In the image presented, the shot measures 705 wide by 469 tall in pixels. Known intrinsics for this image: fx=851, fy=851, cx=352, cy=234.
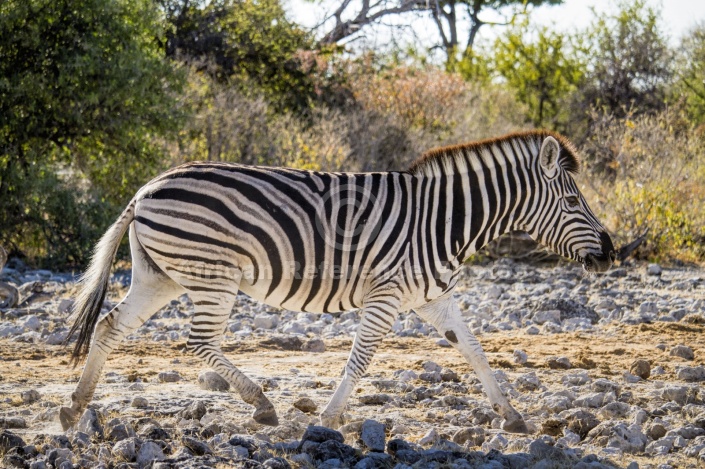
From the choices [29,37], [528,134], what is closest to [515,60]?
[29,37]

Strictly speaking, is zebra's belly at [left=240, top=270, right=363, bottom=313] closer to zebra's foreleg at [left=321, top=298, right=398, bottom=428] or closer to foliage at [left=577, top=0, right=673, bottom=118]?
zebra's foreleg at [left=321, top=298, right=398, bottom=428]

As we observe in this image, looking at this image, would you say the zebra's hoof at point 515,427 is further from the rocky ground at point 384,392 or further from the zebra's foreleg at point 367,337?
the zebra's foreleg at point 367,337

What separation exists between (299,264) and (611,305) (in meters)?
6.09

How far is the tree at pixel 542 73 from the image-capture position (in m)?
27.4

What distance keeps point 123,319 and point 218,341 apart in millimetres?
649

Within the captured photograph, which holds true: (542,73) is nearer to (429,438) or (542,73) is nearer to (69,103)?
(69,103)

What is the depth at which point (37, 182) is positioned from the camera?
12836 mm

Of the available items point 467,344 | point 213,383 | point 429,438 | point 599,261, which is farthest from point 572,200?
point 213,383

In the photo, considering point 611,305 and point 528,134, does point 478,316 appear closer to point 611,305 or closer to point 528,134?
point 611,305

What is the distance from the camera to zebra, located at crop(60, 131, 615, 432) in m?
5.48

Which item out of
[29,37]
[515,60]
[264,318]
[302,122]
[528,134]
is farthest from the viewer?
[515,60]

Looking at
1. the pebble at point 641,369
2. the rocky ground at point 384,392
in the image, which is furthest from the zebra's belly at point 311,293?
the pebble at point 641,369

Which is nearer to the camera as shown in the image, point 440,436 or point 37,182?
point 440,436

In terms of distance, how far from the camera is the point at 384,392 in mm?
6391
